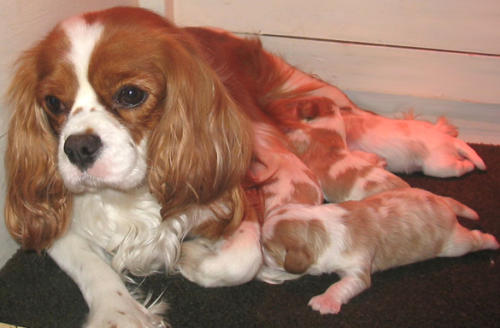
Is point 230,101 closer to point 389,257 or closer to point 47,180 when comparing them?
point 47,180

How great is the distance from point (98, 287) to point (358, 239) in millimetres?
753

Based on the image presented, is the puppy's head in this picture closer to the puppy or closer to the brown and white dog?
the brown and white dog

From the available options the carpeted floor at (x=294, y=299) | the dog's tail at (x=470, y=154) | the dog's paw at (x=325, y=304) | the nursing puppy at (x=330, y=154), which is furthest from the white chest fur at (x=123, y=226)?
the dog's tail at (x=470, y=154)

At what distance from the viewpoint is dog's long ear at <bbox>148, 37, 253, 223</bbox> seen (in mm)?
1435

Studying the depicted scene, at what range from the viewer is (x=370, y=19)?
7.68ft

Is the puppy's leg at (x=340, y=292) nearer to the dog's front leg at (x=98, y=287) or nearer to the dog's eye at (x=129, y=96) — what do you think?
the dog's front leg at (x=98, y=287)

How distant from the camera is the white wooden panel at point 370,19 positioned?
228cm

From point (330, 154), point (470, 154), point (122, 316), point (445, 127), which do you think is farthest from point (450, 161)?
point (122, 316)

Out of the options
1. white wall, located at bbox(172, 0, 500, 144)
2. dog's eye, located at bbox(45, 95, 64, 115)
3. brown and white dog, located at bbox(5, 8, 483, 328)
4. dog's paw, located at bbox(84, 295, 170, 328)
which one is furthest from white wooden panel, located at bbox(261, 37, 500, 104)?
dog's paw, located at bbox(84, 295, 170, 328)

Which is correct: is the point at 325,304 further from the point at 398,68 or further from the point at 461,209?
the point at 398,68

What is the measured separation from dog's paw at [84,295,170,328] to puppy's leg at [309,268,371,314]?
0.43 meters

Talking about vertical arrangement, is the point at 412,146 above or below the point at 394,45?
below

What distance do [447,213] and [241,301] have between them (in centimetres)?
69

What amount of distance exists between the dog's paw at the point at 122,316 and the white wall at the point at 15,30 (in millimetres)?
471
